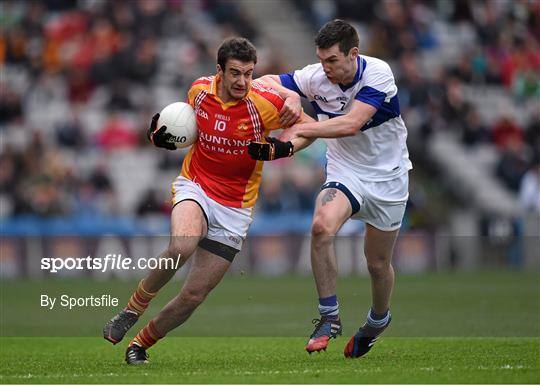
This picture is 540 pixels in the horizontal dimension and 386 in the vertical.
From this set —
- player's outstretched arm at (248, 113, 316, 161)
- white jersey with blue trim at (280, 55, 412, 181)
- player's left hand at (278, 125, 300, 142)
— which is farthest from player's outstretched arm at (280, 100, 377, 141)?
white jersey with blue trim at (280, 55, 412, 181)

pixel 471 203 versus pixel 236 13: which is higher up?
pixel 236 13

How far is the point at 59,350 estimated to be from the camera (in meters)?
12.3

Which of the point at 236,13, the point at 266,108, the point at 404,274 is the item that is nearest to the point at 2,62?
the point at 236,13

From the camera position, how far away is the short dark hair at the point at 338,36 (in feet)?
33.8

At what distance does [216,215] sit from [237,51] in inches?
53.4

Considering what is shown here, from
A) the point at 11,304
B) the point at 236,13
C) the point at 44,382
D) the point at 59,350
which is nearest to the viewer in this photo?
the point at 44,382

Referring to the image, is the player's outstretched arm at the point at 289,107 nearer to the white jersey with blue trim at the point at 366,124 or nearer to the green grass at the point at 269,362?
the white jersey with blue trim at the point at 366,124

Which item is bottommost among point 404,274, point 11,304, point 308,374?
point 404,274

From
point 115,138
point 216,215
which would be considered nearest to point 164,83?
point 115,138

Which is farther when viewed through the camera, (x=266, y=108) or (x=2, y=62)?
(x=2, y=62)

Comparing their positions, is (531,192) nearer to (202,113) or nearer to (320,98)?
(320,98)

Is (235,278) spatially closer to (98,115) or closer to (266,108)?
(98,115)

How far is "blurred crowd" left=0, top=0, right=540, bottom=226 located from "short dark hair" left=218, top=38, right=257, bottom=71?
42.8 ft

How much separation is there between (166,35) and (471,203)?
7.32 m
